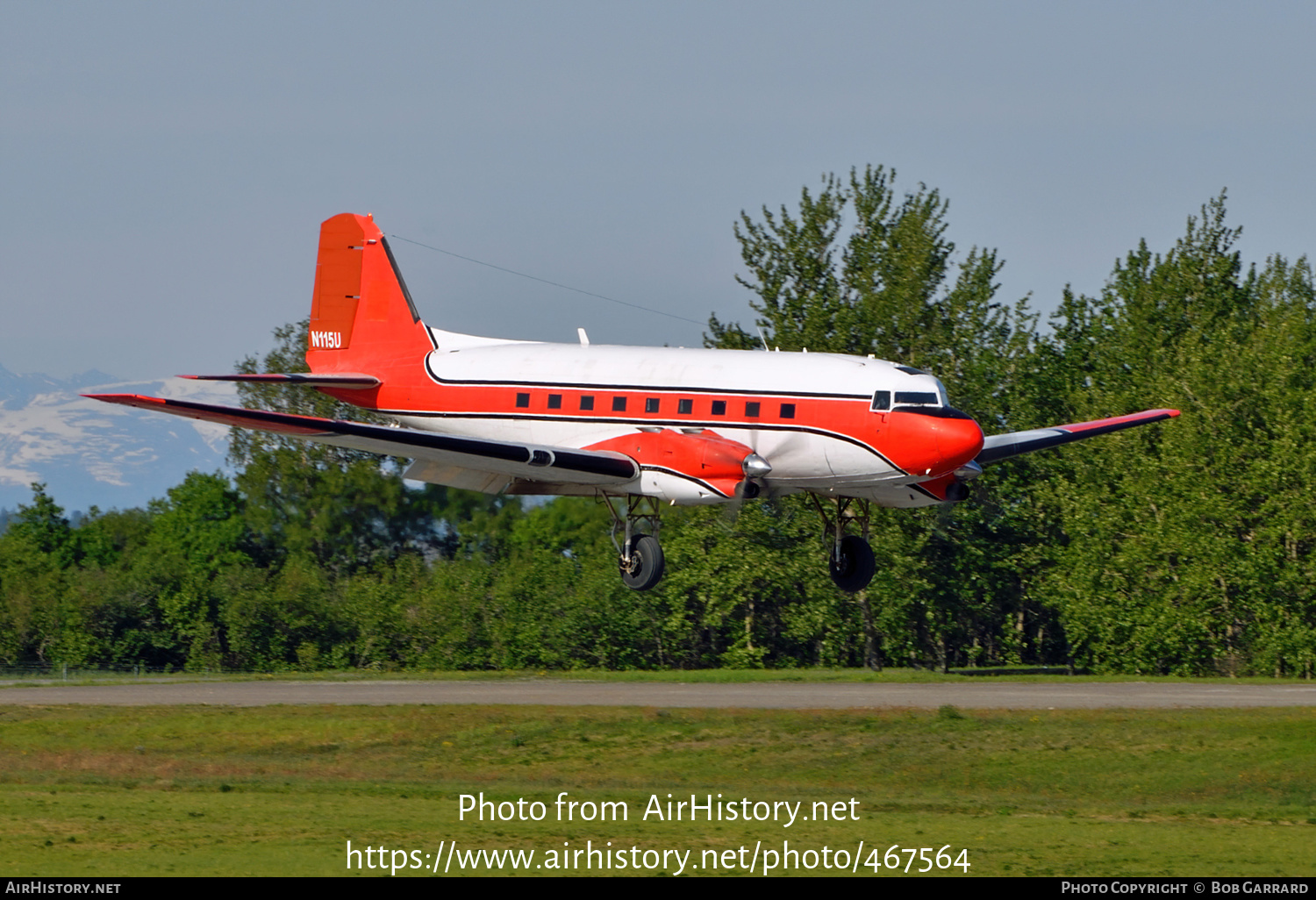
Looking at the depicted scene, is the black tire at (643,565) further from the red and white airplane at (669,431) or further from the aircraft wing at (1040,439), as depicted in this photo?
the aircraft wing at (1040,439)

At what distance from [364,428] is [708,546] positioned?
35.5 metres

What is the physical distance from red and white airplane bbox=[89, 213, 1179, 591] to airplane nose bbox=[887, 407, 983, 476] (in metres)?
0.02

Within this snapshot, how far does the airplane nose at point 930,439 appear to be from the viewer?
103 ft

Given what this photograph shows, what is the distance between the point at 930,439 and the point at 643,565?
6428mm

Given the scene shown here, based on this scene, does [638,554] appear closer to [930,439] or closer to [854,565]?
[854,565]

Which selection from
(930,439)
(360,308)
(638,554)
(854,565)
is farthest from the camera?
(360,308)

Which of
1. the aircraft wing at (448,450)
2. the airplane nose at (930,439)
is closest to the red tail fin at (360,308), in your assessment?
the aircraft wing at (448,450)

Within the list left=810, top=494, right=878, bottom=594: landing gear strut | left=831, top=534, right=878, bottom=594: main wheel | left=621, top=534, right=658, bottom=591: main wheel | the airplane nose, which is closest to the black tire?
left=621, top=534, right=658, bottom=591: main wheel

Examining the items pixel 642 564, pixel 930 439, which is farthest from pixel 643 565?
pixel 930 439

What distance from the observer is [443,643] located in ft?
235

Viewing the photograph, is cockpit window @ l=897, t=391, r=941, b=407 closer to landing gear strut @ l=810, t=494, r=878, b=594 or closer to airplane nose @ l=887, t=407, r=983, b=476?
airplane nose @ l=887, t=407, r=983, b=476

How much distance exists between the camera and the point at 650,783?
3619 cm

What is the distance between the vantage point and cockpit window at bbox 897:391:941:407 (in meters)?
31.6
